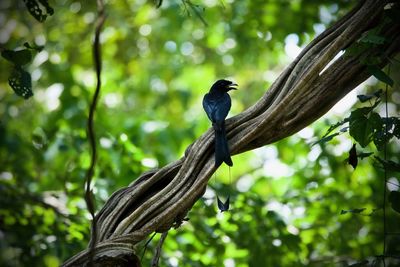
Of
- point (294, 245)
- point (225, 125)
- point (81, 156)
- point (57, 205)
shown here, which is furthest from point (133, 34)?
point (225, 125)

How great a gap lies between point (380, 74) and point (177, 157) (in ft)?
12.4

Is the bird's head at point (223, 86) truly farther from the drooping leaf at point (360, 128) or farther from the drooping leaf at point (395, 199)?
the drooping leaf at point (395, 199)

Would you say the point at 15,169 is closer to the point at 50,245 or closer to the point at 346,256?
the point at 50,245

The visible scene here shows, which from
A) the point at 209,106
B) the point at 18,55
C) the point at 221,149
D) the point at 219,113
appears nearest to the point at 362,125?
the point at 221,149

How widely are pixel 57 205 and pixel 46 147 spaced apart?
0.63 metres

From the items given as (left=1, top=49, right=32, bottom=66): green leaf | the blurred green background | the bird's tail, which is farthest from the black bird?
(left=1, top=49, right=32, bottom=66): green leaf

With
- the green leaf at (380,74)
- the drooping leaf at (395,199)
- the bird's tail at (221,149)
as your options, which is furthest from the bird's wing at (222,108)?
the drooping leaf at (395,199)

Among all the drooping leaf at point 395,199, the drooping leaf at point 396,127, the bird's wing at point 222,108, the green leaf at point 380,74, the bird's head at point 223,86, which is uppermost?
the bird's head at point 223,86

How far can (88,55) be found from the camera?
8055mm

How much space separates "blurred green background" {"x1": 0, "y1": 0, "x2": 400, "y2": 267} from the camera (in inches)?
174

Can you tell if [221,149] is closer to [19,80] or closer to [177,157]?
[19,80]

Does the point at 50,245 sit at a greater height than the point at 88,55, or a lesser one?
lesser

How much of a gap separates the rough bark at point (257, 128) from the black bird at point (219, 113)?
4 centimetres

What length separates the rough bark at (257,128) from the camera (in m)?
2.18
